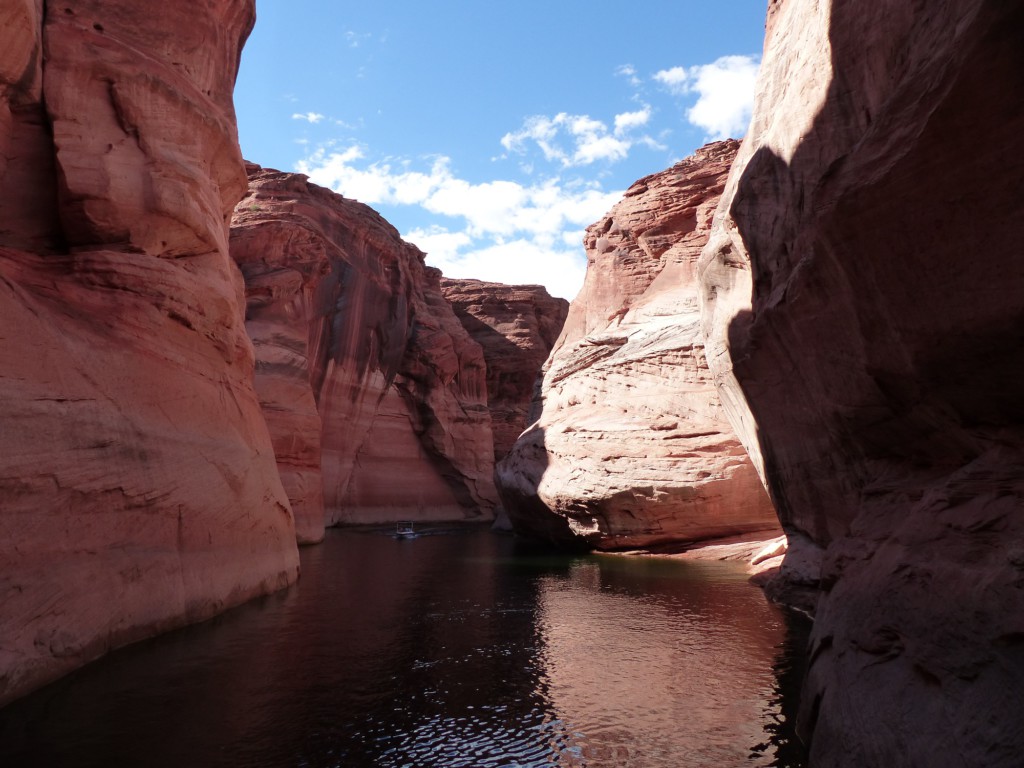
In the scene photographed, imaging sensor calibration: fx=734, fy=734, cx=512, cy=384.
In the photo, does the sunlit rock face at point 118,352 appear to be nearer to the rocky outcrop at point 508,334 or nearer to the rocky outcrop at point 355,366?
the rocky outcrop at point 355,366

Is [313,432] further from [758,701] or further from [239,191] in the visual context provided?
[758,701]

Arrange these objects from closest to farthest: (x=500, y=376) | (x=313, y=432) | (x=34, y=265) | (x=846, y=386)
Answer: (x=846, y=386) → (x=34, y=265) → (x=313, y=432) → (x=500, y=376)

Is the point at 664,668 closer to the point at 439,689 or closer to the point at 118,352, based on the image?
the point at 439,689

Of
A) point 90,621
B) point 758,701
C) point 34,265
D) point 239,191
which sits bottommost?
point 758,701

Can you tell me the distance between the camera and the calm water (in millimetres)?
5906

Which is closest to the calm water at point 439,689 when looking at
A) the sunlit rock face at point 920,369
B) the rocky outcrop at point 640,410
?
the sunlit rock face at point 920,369

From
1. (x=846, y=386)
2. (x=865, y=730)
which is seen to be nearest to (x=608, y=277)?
(x=846, y=386)

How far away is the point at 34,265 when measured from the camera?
989cm

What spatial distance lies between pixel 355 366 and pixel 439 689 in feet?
91.4

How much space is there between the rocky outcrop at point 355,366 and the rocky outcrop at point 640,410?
837 cm

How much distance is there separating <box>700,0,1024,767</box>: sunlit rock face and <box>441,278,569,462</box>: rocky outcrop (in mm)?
42168

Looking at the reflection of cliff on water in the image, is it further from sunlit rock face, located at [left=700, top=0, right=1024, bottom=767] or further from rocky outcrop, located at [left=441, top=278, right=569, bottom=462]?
rocky outcrop, located at [left=441, top=278, right=569, bottom=462]

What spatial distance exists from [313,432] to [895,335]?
22206 millimetres

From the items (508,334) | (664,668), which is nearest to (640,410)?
(664,668)
